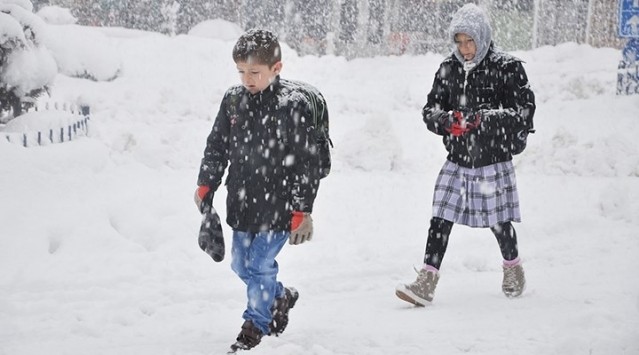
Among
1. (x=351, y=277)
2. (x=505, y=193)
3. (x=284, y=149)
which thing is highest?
(x=284, y=149)

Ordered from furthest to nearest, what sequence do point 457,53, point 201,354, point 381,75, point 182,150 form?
point 381,75
point 182,150
point 457,53
point 201,354

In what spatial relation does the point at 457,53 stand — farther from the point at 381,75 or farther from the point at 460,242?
the point at 381,75

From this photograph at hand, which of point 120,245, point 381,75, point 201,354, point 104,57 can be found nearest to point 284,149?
point 201,354

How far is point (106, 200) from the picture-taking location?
24.0ft

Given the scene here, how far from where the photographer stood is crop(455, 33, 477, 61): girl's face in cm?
471

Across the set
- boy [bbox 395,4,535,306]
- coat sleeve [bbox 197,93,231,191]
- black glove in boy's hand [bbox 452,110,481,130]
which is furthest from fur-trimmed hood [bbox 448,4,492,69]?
coat sleeve [bbox 197,93,231,191]

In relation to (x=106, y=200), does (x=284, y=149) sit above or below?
above

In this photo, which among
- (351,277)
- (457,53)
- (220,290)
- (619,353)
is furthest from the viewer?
(351,277)

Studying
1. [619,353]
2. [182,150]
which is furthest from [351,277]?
[182,150]

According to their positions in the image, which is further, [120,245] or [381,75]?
[381,75]

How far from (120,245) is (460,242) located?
3047 millimetres

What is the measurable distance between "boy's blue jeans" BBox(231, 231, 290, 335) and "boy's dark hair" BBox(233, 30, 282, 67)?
0.90 meters

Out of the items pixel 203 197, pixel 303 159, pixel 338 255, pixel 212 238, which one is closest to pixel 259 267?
pixel 212 238

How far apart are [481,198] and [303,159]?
1.48 metres
